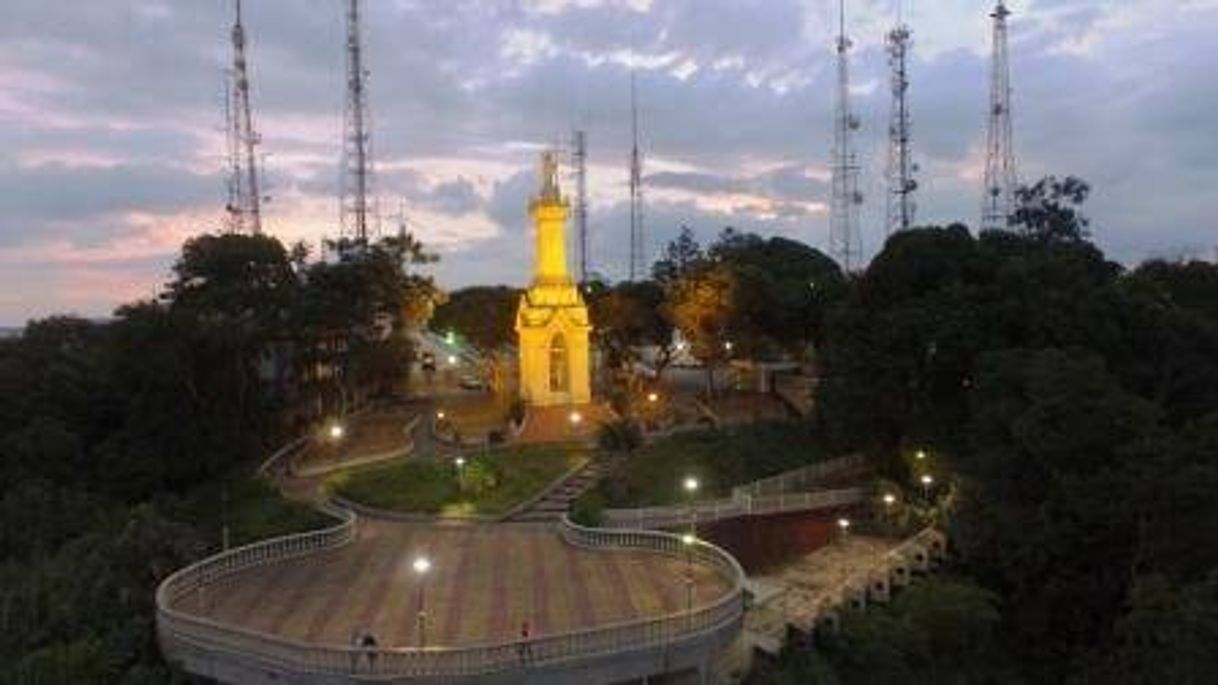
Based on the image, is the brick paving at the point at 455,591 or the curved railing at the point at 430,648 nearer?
the curved railing at the point at 430,648

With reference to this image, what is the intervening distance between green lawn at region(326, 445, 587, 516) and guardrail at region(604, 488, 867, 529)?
17.2 ft

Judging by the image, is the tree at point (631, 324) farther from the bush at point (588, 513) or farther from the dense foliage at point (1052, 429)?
the bush at point (588, 513)

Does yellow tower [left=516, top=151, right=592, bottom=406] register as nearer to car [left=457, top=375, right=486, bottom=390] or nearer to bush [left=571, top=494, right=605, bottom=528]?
car [left=457, top=375, right=486, bottom=390]

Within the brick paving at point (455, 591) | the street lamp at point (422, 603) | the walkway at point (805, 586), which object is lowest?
the walkway at point (805, 586)

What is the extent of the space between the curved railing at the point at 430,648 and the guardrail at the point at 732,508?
7.39 meters

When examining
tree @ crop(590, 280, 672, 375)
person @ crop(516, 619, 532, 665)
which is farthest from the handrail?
tree @ crop(590, 280, 672, 375)

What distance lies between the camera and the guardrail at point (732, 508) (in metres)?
39.5

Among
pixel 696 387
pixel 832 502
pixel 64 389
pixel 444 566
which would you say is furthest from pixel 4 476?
pixel 696 387

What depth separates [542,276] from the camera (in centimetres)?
6397

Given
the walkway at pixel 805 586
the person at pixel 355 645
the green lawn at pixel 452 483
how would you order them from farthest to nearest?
the green lawn at pixel 452 483 → the walkway at pixel 805 586 → the person at pixel 355 645

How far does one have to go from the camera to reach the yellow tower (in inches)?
2475

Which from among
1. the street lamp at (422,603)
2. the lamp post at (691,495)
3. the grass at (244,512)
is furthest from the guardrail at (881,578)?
the grass at (244,512)

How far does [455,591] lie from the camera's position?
32.2 meters

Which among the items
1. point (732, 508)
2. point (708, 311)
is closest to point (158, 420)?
point (732, 508)
